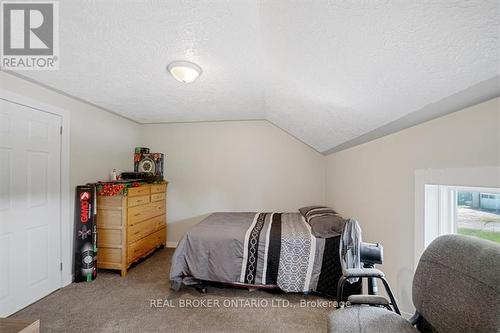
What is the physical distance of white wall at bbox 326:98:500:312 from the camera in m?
1.07

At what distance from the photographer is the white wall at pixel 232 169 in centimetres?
369

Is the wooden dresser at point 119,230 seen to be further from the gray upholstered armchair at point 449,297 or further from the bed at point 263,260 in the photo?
the gray upholstered armchair at point 449,297

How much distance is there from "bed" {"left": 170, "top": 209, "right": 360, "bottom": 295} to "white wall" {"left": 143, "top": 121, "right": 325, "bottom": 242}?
139 centimetres

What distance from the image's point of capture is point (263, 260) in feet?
7.34

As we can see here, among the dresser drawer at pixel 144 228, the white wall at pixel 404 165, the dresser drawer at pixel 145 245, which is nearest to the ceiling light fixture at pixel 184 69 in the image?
the white wall at pixel 404 165

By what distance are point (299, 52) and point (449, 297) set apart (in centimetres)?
148

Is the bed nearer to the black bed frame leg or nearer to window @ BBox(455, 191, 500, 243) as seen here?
the black bed frame leg

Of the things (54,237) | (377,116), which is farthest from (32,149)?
(377,116)

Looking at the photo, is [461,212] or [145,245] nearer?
[461,212]

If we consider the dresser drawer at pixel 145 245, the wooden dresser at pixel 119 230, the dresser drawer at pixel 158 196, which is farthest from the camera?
the dresser drawer at pixel 158 196

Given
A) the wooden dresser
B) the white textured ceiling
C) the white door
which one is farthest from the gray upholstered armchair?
the white door

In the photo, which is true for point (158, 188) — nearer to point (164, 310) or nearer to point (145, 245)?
point (145, 245)

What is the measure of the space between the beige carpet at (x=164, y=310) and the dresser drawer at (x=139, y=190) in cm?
107

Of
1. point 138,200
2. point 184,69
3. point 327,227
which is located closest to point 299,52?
point 184,69
